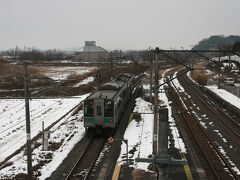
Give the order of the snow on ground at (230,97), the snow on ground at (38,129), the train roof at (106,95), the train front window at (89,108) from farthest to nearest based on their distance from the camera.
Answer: the snow on ground at (230,97) < the train roof at (106,95) < the train front window at (89,108) < the snow on ground at (38,129)

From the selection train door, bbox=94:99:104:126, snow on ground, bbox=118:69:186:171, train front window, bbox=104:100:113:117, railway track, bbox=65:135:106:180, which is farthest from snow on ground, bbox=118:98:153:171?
train door, bbox=94:99:104:126

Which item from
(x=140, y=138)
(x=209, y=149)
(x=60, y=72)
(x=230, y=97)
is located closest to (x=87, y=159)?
(x=140, y=138)

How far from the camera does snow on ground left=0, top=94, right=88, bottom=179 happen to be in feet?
40.2

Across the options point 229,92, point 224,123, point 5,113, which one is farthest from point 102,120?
point 229,92

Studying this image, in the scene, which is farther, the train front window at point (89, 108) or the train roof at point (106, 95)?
the train roof at point (106, 95)

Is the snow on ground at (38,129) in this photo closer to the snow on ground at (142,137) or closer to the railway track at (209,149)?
the snow on ground at (142,137)

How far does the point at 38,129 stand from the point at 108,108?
6.68 metres

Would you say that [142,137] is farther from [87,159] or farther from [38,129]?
[38,129]

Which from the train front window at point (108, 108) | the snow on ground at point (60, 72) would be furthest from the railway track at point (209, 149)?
the snow on ground at point (60, 72)

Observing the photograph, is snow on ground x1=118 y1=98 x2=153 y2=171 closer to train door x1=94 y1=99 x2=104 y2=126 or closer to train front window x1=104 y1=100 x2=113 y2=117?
train front window x1=104 y1=100 x2=113 y2=117

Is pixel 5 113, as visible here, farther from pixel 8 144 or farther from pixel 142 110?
pixel 142 110

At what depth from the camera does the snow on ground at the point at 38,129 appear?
482 inches

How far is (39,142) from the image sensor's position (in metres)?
15.1

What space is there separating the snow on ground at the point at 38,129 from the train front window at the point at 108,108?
2.54 metres
